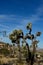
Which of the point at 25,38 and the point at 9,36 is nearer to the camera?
the point at 25,38

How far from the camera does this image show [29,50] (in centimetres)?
3344

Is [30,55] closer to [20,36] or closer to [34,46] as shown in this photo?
[34,46]

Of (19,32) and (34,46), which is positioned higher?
(19,32)

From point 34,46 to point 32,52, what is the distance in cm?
111

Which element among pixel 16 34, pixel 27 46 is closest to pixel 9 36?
pixel 16 34

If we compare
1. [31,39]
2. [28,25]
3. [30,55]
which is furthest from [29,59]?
[28,25]

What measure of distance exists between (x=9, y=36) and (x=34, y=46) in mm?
4763

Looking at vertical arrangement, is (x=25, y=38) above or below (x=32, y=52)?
above

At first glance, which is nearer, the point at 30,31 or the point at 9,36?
the point at 30,31

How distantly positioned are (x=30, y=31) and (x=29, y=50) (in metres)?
3.39

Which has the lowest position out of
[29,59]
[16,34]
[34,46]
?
[29,59]

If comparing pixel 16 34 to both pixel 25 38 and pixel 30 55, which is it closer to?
pixel 25 38

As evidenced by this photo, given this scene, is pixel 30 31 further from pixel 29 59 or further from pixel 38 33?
pixel 29 59

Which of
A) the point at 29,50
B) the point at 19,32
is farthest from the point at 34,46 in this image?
the point at 19,32
